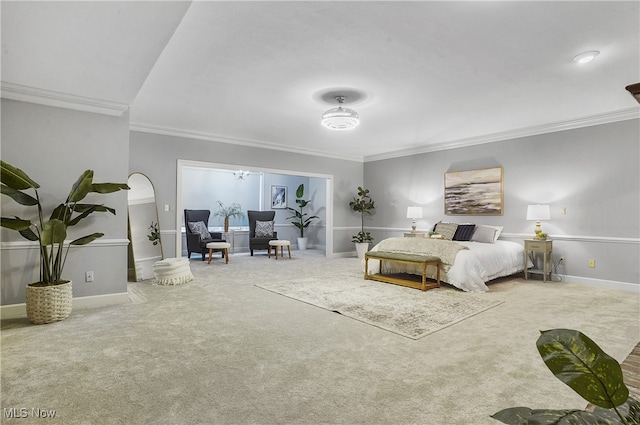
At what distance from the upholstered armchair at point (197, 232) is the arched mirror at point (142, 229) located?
1.64 meters

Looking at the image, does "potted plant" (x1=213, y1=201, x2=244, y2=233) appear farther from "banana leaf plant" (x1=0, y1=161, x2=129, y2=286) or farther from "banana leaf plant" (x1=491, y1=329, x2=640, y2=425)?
"banana leaf plant" (x1=491, y1=329, x2=640, y2=425)

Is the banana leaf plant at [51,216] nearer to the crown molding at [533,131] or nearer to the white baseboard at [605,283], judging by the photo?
the crown molding at [533,131]

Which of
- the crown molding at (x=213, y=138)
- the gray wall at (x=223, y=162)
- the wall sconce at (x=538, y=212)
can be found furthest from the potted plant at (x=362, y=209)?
the wall sconce at (x=538, y=212)

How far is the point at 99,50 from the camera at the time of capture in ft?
8.78

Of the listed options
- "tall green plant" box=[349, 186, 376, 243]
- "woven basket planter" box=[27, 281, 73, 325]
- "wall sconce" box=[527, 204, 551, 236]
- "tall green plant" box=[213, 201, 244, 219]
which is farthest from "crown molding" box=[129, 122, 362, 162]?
"wall sconce" box=[527, 204, 551, 236]

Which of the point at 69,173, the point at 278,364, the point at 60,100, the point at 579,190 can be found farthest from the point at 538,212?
the point at 60,100

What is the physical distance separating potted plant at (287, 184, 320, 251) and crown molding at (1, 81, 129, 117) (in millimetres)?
6001

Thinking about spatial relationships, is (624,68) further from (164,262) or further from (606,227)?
(164,262)

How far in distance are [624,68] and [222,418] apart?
4.70 metres

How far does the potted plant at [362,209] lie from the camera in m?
8.35

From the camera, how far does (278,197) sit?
407 inches

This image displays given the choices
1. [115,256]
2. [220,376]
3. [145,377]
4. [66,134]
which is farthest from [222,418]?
[66,134]

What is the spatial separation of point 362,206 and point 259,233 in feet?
8.49

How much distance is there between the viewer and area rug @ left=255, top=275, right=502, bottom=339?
11.0 feet
